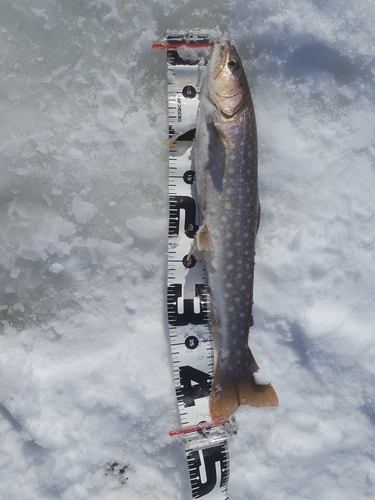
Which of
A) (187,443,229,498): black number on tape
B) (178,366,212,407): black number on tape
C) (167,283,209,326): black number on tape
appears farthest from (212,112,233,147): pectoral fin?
(187,443,229,498): black number on tape

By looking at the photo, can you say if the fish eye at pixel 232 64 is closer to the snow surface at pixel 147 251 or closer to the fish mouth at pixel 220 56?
the fish mouth at pixel 220 56

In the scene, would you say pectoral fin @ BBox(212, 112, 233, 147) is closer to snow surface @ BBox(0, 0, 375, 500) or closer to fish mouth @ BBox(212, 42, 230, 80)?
fish mouth @ BBox(212, 42, 230, 80)

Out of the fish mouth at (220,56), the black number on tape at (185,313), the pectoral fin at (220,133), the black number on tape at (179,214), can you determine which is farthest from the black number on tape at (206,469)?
the fish mouth at (220,56)

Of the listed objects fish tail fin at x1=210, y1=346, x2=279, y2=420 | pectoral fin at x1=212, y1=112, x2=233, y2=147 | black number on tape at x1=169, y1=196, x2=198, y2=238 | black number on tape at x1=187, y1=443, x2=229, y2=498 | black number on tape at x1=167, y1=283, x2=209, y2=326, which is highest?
pectoral fin at x1=212, y1=112, x2=233, y2=147

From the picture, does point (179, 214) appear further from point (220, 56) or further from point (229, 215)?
point (220, 56)

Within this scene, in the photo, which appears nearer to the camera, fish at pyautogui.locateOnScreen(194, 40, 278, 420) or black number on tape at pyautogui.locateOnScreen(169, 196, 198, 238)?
fish at pyautogui.locateOnScreen(194, 40, 278, 420)
